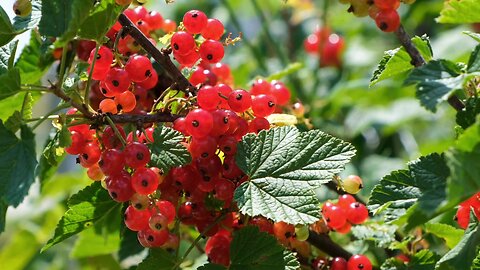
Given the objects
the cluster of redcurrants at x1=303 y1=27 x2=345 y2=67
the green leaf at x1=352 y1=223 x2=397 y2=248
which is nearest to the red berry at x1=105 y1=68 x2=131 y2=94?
the green leaf at x1=352 y1=223 x2=397 y2=248

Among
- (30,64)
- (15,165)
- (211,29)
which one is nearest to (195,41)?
(211,29)

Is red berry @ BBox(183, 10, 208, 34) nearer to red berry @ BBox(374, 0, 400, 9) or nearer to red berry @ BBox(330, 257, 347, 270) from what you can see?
red berry @ BBox(374, 0, 400, 9)

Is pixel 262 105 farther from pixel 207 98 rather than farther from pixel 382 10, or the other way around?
pixel 382 10

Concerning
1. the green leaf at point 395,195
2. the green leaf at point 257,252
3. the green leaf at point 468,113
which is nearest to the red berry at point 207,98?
the green leaf at point 257,252

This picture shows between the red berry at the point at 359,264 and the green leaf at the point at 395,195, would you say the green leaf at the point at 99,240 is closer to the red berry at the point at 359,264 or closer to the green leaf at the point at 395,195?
the red berry at the point at 359,264

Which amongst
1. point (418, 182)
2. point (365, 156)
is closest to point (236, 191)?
point (418, 182)

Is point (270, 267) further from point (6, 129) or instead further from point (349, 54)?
point (349, 54)

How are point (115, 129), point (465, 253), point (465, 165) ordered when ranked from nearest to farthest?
point (465, 165)
point (465, 253)
point (115, 129)
